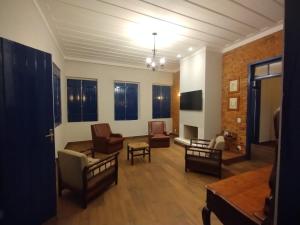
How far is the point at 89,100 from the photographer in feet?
20.1

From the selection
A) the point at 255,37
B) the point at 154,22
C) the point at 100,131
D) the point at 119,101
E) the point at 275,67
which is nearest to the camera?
the point at 154,22

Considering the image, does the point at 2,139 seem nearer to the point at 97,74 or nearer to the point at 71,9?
the point at 71,9

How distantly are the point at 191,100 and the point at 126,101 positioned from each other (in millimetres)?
2910

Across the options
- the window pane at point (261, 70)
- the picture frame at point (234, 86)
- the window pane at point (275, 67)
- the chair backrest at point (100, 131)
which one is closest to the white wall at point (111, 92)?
the chair backrest at point (100, 131)

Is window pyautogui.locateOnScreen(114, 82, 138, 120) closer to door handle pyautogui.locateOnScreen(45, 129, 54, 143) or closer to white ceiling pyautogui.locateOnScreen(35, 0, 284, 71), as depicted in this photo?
white ceiling pyautogui.locateOnScreen(35, 0, 284, 71)

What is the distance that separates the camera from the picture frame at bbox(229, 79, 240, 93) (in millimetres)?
4441

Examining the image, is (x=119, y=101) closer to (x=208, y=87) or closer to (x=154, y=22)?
(x=208, y=87)

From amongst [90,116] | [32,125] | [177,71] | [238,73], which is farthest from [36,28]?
[177,71]

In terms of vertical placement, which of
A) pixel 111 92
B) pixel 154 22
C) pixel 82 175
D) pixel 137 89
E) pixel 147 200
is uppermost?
pixel 154 22

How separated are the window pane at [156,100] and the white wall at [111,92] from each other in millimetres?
195

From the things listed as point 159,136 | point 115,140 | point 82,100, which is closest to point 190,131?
point 159,136

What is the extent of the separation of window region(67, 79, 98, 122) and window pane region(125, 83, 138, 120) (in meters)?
1.36

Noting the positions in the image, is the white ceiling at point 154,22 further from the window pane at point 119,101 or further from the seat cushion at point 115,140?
the seat cushion at point 115,140

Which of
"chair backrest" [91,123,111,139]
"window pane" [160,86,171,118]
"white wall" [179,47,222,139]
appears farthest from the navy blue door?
"window pane" [160,86,171,118]
